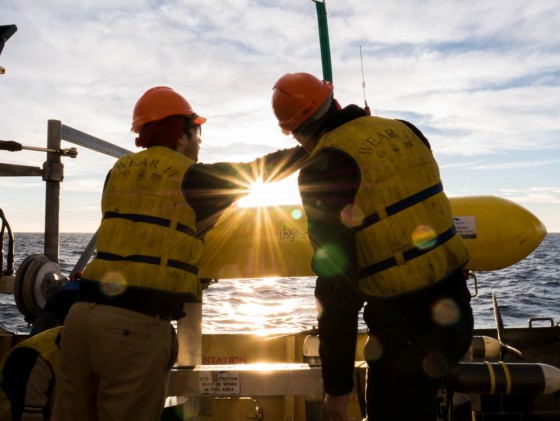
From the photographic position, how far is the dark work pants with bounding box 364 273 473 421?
1.99 meters

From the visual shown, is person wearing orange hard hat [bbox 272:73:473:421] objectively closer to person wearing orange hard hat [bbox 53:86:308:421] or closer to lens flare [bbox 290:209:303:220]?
person wearing orange hard hat [bbox 53:86:308:421]

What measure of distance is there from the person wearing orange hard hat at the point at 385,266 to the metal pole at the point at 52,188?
355 centimetres

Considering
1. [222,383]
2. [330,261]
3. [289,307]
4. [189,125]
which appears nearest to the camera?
[330,261]

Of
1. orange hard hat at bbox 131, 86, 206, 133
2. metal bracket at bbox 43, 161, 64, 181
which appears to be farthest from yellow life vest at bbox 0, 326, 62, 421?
metal bracket at bbox 43, 161, 64, 181

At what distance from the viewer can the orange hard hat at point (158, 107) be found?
108 inches

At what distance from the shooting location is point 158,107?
276cm

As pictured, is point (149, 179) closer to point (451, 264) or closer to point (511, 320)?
point (451, 264)

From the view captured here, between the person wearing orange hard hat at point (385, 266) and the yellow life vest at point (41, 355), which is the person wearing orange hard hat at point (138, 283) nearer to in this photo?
the yellow life vest at point (41, 355)

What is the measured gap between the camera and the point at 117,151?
550cm

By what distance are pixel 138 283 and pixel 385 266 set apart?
113 cm

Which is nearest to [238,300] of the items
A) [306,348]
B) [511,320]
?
[511,320]

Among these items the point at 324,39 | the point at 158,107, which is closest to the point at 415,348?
the point at 158,107

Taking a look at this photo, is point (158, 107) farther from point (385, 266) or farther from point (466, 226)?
point (466, 226)

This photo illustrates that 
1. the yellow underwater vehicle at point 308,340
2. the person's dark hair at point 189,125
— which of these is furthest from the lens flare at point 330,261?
the person's dark hair at point 189,125
